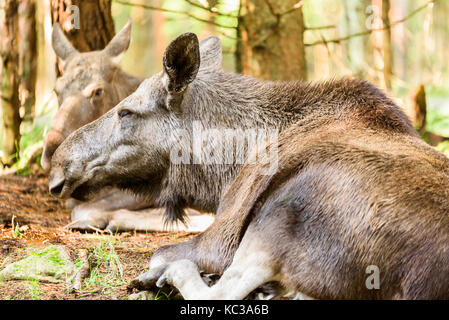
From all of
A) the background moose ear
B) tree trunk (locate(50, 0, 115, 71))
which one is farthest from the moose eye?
tree trunk (locate(50, 0, 115, 71))

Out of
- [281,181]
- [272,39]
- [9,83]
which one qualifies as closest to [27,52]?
[9,83]

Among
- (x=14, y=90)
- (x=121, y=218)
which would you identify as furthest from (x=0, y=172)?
(x=121, y=218)

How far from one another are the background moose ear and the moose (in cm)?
243

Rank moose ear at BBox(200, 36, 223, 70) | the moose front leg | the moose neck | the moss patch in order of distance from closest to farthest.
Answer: the moose front leg < the moss patch < the moose neck < moose ear at BBox(200, 36, 223, 70)

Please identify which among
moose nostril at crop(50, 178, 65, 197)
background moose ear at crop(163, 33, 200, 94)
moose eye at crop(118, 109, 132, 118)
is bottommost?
moose nostril at crop(50, 178, 65, 197)

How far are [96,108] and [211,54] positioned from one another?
2704mm

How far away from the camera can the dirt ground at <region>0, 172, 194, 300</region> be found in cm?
502

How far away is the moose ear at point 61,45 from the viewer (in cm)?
912

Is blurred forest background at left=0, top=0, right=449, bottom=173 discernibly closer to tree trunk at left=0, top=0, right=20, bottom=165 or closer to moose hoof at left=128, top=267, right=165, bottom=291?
tree trunk at left=0, top=0, right=20, bottom=165

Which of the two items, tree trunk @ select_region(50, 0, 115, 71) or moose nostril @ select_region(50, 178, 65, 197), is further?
tree trunk @ select_region(50, 0, 115, 71)

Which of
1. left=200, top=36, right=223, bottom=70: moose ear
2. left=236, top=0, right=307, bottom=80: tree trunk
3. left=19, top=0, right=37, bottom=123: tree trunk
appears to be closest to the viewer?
left=200, top=36, right=223, bottom=70: moose ear

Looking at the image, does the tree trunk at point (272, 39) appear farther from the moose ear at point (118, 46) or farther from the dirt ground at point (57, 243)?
the dirt ground at point (57, 243)

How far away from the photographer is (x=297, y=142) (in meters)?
5.25
